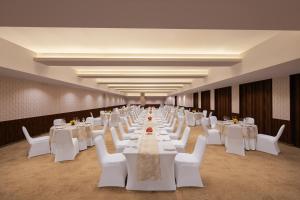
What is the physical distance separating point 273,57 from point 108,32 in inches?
152

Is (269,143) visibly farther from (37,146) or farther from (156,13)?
(37,146)

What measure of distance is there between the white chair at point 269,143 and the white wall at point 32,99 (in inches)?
333

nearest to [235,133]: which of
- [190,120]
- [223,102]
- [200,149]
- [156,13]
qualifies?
[200,149]

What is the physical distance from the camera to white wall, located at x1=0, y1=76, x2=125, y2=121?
7.40m

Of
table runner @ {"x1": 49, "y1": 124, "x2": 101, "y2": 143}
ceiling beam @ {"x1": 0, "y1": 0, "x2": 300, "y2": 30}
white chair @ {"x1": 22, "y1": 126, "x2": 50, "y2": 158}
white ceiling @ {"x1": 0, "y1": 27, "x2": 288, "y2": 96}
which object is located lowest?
white chair @ {"x1": 22, "y1": 126, "x2": 50, "y2": 158}

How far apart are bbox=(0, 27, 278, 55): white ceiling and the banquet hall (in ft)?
0.09

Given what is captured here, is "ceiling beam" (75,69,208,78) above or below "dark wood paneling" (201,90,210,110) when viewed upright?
above

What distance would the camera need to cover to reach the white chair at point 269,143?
5.73 meters

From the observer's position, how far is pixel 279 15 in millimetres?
2650

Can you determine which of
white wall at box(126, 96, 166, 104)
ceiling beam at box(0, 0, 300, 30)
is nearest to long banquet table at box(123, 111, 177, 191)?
ceiling beam at box(0, 0, 300, 30)

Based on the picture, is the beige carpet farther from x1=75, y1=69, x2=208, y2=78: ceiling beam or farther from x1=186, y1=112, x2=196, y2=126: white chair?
x1=186, y1=112, x2=196, y2=126: white chair

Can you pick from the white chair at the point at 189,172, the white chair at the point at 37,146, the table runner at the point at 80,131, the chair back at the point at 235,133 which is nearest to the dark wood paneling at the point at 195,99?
the chair back at the point at 235,133

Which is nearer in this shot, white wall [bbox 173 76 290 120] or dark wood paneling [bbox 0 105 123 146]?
dark wood paneling [bbox 0 105 123 146]

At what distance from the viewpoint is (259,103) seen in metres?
9.20
